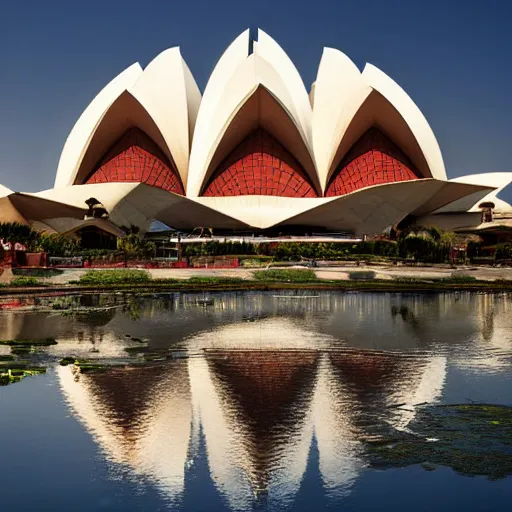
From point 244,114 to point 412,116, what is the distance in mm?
8577

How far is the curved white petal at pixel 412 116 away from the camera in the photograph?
38875 millimetres

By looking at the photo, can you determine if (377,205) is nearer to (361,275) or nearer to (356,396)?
(361,275)

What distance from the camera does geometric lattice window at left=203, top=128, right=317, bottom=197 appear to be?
39312 millimetres

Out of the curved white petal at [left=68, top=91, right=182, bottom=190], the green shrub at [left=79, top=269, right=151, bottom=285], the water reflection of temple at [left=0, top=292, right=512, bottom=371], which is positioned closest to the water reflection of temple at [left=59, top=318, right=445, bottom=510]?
the water reflection of temple at [left=0, top=292, right=512, bottom=371]

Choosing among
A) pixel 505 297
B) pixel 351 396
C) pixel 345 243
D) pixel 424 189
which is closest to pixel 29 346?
pixel 351 396

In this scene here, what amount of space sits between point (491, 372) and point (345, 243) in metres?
25.3

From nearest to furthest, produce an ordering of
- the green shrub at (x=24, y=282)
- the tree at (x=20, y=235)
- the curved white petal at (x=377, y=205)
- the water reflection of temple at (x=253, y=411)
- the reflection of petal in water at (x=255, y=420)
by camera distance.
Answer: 1. the reflection of petal in water at (x=255, y=420)
2. the water reflection of temple at (x=253, y=411)
3. the green shrub at (x=24, y=282)
4. the tree at (x=20, y=235)
5. the curved white petal at (x=377, y=205)

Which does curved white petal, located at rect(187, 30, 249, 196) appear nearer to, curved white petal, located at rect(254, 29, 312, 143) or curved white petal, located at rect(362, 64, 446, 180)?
curved white petal, located at rect(254, 29, 312, 143)

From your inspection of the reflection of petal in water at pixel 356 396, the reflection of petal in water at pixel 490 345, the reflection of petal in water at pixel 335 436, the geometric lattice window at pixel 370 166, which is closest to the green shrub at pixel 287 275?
the reflection of petal in water at pixel 490 345

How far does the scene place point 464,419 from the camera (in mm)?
6070

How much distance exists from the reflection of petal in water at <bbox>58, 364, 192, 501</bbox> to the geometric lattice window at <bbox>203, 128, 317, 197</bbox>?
102ft

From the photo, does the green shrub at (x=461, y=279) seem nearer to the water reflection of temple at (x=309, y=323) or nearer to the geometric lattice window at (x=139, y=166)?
the water reflection of temple at (x=309, y=323)

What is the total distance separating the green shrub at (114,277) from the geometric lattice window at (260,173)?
16.1 meters

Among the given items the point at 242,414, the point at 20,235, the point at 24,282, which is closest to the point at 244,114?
the point at 20,235
